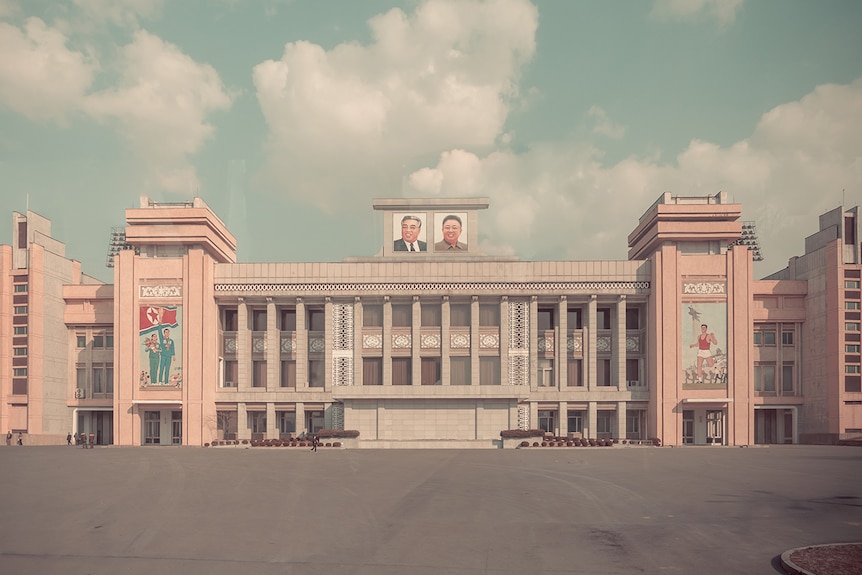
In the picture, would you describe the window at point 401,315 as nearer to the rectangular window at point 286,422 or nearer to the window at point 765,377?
the rectangular window at point 286,422

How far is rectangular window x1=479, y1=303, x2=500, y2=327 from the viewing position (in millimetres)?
73375

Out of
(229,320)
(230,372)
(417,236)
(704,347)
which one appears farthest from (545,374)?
(229,320)

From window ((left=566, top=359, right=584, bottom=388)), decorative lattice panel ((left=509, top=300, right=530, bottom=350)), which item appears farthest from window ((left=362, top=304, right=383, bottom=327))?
window ((left=566, top=359, right=584, bottom=388))

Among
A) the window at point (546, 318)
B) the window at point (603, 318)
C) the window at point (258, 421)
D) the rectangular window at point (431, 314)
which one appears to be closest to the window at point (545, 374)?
the window at point (546, 318)

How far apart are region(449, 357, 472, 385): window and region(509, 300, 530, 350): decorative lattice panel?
454cm

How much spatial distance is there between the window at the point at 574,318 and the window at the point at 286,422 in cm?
2833

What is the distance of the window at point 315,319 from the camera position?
76.2 metres

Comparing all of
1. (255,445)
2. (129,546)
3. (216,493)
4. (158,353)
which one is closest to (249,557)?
(129,546)

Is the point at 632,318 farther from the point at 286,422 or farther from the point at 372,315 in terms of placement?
the point at 286,422

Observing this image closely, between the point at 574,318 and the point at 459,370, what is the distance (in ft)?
42.4

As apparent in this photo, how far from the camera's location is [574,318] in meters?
76.1

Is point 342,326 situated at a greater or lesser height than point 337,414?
greater

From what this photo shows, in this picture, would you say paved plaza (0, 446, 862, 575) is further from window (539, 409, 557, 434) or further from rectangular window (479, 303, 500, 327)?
rectangular window (479, 303, 500, 327)

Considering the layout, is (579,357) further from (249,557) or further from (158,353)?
(249,557)
